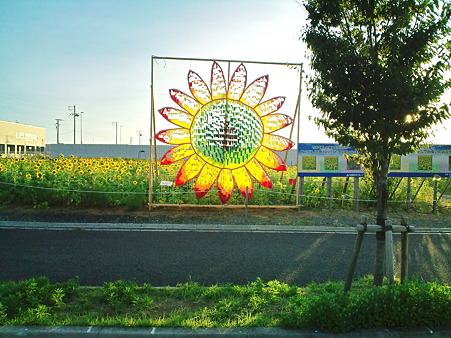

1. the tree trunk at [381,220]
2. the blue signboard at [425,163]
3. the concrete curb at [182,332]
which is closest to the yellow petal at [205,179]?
the blue signboard at [425,163]

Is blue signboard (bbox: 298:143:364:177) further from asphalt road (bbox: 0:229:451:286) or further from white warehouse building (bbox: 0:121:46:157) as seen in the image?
white warehouse building (bbox: 0:121:46:157)

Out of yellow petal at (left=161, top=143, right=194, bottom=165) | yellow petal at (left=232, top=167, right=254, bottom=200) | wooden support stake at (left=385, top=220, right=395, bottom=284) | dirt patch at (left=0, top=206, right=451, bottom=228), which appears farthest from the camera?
yellow petal at (left=232, top=167, right=254, bottom=200)

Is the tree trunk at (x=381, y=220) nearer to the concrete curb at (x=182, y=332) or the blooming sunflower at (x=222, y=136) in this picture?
the concrete curb at (x=182, y=332)

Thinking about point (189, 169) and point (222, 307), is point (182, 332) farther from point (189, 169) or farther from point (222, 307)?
point (189, 169)

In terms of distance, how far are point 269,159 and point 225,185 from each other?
1450mm

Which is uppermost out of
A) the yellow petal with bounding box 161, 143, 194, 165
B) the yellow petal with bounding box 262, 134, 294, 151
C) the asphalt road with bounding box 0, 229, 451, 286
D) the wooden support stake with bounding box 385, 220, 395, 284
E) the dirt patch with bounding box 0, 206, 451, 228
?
the yellow petal with bounding box 262, 134, 294, 151

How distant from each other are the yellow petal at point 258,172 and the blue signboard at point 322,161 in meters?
1.05

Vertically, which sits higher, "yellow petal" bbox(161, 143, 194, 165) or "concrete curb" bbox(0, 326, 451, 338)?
"yellow petal" bbox(161, 143, 194, 165)

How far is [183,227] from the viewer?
9.19 metres

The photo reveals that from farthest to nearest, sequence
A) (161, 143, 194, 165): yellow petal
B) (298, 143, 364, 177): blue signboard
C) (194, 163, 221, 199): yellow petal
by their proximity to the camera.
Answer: (298, 143, 364, 177): blue signboard < (194, 163, 221, 199): yellow petal < (161, 143, 194, 165): yellow petal

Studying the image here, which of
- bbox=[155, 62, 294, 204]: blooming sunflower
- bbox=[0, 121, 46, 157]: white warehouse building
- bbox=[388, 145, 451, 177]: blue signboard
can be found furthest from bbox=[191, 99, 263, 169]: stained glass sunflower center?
bbox=[0, 121, 46, 157]: white warehouse building

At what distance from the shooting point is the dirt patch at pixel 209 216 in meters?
9.77

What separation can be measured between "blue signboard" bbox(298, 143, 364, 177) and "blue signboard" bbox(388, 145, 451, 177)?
55.9 inches

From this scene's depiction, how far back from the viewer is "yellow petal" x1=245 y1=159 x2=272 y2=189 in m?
11.0
